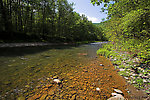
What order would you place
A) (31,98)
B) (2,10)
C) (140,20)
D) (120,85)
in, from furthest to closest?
(2,10) → (140,20) → (120,85) → (31,98)

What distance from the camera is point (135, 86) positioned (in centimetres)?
386

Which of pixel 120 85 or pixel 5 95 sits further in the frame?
pixel 120 85

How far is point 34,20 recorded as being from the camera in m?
30.0

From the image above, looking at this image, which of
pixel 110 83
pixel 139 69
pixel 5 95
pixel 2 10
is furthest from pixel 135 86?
pixel 2 10

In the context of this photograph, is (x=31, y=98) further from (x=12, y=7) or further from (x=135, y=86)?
(x=12, y=7)

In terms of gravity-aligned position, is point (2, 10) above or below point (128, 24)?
above

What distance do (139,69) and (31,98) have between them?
595 centimetres

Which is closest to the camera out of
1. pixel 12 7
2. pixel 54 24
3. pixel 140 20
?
pixel 140 20

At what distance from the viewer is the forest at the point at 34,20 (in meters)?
20.6

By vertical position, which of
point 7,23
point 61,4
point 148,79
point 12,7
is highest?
point 61,4

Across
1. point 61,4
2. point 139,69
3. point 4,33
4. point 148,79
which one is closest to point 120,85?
point 148,79

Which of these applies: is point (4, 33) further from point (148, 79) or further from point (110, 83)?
point (148, 79)

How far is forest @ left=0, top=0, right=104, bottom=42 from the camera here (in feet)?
67.5

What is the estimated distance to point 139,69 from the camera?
4.79 m
